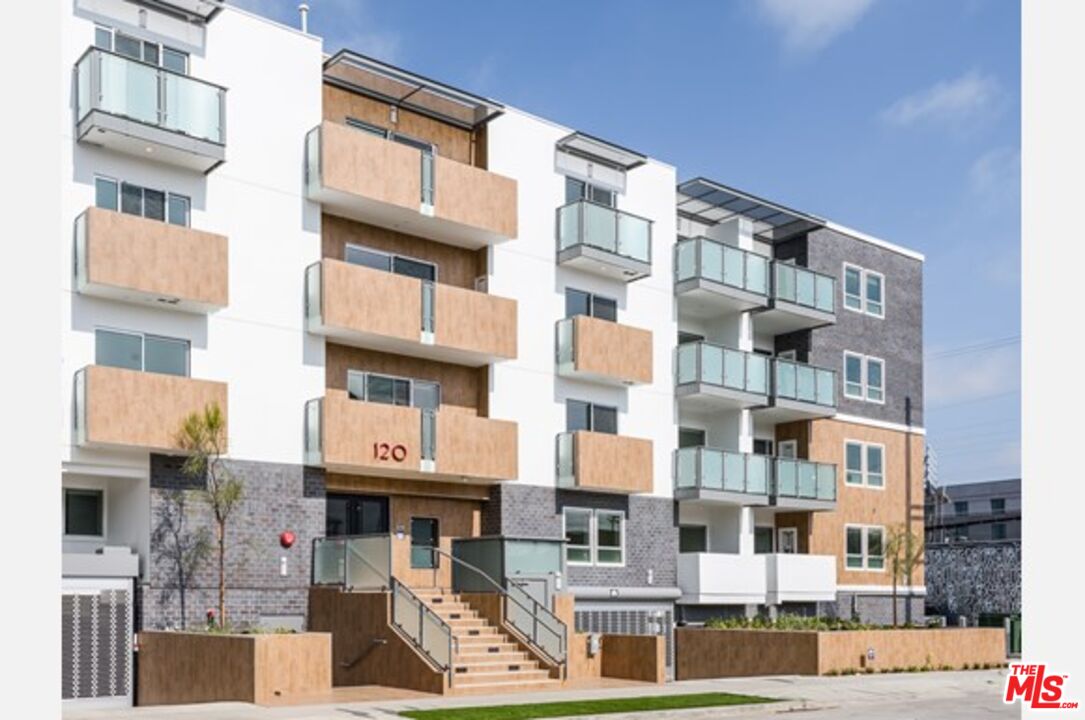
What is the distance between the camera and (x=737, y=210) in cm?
4341

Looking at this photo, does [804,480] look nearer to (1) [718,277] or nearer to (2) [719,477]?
(2) [719,477]

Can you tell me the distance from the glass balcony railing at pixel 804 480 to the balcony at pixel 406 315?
37.7ft

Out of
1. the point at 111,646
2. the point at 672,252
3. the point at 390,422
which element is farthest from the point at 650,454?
the point at 111,646

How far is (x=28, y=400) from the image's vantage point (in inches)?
457

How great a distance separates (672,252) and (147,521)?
746 inches

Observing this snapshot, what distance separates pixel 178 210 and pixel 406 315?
5918 mm

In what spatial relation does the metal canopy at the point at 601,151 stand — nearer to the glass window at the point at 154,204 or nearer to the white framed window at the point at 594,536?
the white framed window at the point at 594,536

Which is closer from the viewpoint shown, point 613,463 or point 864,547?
point 613,463

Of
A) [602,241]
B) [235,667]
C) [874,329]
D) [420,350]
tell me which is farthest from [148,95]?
[874,329]

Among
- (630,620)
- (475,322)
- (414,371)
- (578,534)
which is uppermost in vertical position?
(475,322)

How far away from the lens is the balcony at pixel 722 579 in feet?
130

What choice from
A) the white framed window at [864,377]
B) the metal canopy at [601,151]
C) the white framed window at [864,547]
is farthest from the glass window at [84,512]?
the white framed window at [864,377]
